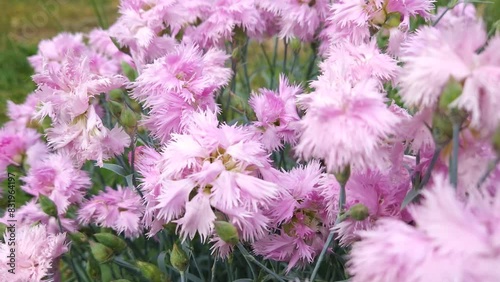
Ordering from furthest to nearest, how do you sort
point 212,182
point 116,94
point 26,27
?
point 26,27 → point 116,94 → point 212,182

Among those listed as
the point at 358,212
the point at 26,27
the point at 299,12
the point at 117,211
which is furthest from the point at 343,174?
the point at 26,27

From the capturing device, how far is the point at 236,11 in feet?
3.43

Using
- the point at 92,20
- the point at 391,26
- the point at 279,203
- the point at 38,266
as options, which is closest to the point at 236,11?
the point at 391,26

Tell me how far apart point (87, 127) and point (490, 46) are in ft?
1.75

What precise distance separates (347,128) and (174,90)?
345 millimetres

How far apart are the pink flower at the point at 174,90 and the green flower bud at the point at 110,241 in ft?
0.51

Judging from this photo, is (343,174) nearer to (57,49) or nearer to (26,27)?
(57,49)

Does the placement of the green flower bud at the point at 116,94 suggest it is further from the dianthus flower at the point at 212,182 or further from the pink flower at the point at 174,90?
the dianthus flower at the point at 212,182

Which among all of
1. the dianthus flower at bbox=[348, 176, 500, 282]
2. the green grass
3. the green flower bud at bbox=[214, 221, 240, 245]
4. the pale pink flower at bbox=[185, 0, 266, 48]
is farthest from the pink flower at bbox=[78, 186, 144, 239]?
the green grass

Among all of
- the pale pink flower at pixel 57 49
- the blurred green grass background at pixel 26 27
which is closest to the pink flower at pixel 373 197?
the pale pink flower at pixel 57 49

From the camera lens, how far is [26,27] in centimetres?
326

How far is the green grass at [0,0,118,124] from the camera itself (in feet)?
7.44

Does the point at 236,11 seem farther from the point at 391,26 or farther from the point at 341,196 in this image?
the point at 341,196

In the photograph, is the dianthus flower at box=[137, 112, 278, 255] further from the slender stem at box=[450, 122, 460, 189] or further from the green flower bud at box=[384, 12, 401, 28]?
the green flower bud at box=[384, 12, 401, 28]
